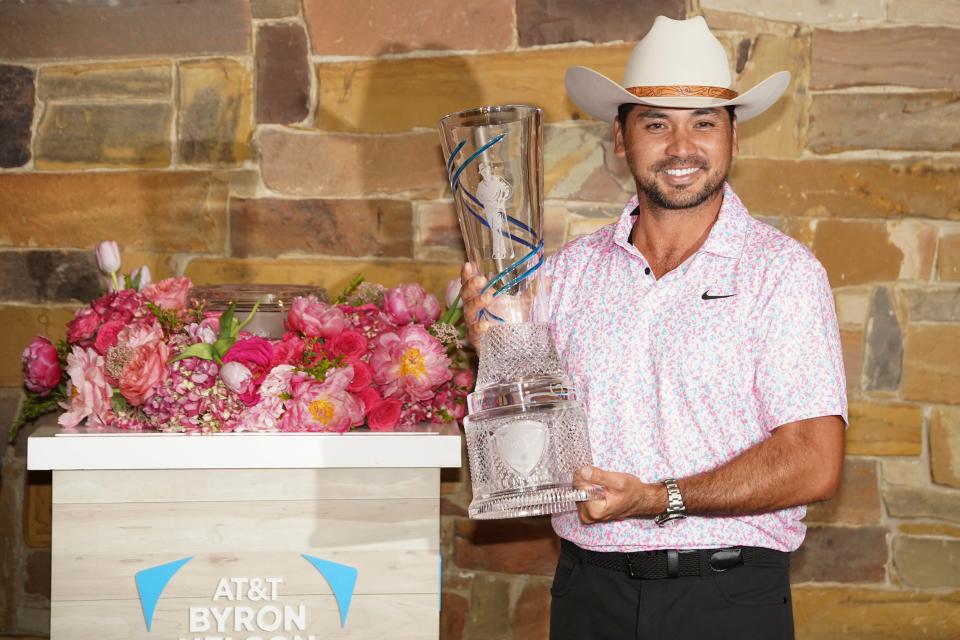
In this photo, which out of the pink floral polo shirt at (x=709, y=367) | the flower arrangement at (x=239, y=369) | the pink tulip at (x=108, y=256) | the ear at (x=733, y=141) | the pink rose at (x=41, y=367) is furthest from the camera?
the pink tulip at (x=108, y=256)

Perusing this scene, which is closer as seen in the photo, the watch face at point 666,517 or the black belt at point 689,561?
the watch face at point 666,517

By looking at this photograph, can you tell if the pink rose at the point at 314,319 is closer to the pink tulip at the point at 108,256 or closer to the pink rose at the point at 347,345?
the pink rose at the point at 347,345

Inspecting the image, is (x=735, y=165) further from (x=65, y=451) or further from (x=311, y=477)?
(x=65, y=451)

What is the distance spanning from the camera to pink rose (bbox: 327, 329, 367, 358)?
6.36 ft

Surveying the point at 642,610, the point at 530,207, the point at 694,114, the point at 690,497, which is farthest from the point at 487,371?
the point at 694,114

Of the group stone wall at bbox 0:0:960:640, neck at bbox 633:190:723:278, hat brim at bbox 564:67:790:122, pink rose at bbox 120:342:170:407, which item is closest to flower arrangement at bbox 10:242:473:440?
pink rose at bbox 120:342:170:407

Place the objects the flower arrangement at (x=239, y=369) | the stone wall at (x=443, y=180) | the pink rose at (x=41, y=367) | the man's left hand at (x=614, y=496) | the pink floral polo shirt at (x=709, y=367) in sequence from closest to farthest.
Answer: the man's left hand at (x=614, y=496) < the pink floral polo shirt at (x=709, y=367) < the flower arrangement at (x=239, y=369) < the pink rose at (x=41, y=367) < the stone wall at (x=443, y=180)

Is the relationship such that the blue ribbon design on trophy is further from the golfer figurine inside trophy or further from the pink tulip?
the pink tulip

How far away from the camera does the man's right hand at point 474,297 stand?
69.2 inches

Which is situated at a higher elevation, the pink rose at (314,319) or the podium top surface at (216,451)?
the pink rose at (314,319)

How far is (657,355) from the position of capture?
1.86 metres

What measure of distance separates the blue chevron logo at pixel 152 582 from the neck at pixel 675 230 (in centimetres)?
102

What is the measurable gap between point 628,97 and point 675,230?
0.87 feet

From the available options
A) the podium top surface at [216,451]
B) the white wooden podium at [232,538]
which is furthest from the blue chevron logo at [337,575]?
the podium top surface at [216,451]
